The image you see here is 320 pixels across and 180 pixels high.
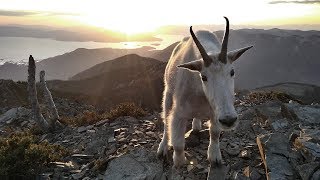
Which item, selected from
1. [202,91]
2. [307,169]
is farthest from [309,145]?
[202,91]

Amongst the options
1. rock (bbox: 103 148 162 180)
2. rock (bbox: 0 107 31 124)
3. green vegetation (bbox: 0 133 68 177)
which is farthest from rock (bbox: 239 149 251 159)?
rock (bbox: 0 107 31 124)

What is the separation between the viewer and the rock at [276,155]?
9.48 m

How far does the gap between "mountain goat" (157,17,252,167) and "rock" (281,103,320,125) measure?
6.33m

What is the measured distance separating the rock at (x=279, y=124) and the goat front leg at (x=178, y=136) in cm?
482

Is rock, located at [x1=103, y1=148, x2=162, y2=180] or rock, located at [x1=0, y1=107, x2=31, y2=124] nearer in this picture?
rock, located at [x1=103, y1=148, x2=162, y2=180]

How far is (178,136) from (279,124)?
18.3ft

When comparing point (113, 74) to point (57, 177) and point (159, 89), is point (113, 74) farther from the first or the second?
point (57, 177)

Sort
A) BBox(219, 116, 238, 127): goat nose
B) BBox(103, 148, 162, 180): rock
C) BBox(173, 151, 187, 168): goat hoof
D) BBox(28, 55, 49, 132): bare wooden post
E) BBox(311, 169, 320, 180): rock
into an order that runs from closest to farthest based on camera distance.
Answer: BBox(219, 116, 238, 127): goat nose
BBox(311, 169, 320, 180): rock
BBox(173, 151, 187, 168): goat hoof
BBox(103, 148, 162, 180): rock
BBox(28, 55, 49, 132): bare wooden post

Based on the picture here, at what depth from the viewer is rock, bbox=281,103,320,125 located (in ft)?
51.5

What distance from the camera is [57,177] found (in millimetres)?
11156

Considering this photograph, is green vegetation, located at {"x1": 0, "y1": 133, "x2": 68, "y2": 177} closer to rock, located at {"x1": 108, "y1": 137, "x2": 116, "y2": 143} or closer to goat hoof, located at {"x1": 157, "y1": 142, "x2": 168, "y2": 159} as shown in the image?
rock, located at {"x1": 108, "y1": 137, "x2": 116, "y2": 143}

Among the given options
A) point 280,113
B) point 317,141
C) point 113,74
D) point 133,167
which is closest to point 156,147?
point 133,167

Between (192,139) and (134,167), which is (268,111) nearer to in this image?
(192,139)

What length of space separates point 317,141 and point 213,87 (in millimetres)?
5063
